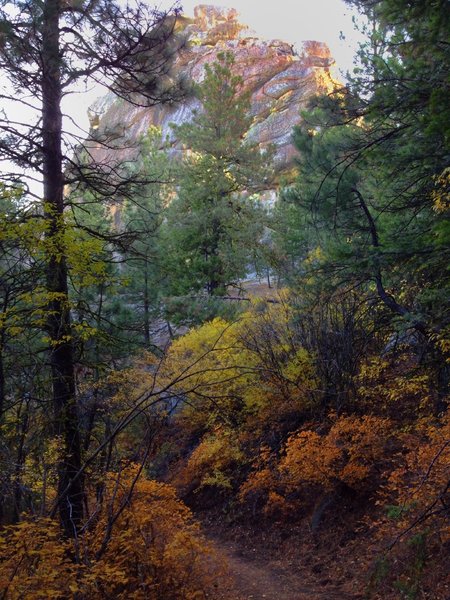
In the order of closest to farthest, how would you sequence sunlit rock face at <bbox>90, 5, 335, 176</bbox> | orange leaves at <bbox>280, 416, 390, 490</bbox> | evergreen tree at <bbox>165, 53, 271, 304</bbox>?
orange leaves at <bbox>280, 416, 390, 490</bbox>
evergreen tree at <bbox>165, 53, 271, 304</bbox>
sunlit rock face at <bbox>90, 5, 335, 176</bbox>

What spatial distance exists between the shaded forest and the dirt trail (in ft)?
0.50

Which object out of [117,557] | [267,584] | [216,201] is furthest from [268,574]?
[216,201]

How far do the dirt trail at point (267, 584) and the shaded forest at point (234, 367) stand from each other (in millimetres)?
153

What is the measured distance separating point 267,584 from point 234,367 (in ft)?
21.9

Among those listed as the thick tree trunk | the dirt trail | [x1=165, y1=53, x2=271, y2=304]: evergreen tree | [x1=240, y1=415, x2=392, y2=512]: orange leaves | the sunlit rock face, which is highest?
the sunlit rock face

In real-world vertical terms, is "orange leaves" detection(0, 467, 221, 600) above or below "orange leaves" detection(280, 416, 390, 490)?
below

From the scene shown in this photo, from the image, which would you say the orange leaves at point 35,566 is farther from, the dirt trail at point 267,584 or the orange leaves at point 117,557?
the dirt trail at point 267,584

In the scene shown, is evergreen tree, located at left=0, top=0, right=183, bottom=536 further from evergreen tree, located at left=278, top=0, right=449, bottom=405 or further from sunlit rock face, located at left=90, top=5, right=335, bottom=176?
sunlit rock face, located at left=90, top=5, right=335, bottom=176

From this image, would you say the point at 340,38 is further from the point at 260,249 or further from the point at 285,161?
the point at 285,161

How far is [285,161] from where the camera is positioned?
22938 mm

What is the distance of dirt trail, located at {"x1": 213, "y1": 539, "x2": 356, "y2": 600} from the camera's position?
24.0 feet

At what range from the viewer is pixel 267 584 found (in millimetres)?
8266

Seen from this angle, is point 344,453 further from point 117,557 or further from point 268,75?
point 268,75

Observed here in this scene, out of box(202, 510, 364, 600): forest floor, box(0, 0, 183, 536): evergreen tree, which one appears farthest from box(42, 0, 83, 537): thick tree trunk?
box(202, 510, 364, 600): forest floor
